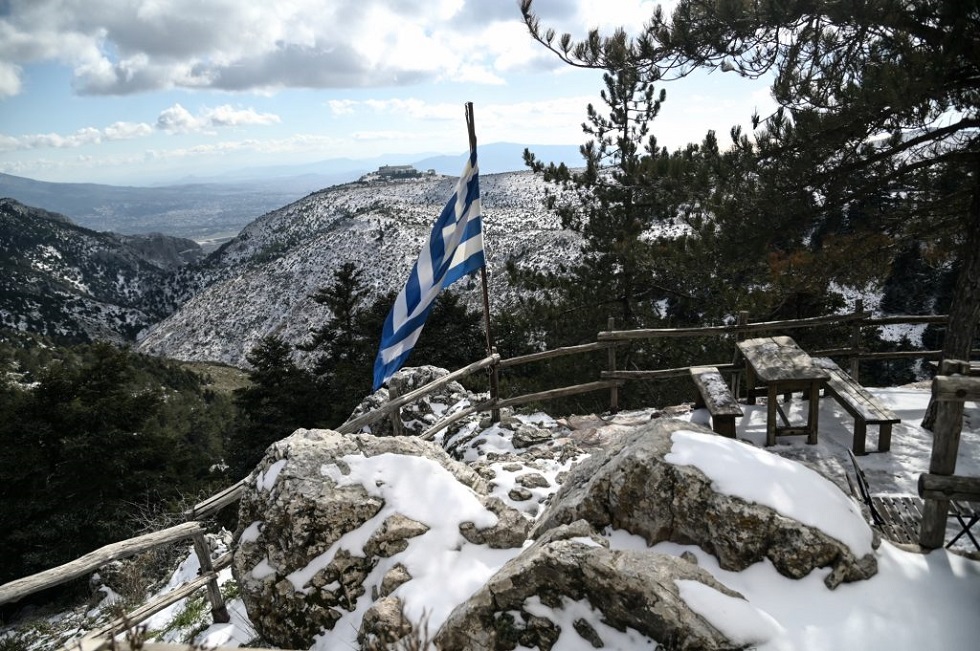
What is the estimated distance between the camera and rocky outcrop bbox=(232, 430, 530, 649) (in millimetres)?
4000

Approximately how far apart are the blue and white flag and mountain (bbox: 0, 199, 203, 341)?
133742 mm

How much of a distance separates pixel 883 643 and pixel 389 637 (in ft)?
9.49

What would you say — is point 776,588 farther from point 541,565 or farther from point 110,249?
point 110,249

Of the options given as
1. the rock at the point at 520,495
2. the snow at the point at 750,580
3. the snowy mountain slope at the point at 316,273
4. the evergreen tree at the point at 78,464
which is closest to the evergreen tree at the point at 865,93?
the snow at the point at 750,580

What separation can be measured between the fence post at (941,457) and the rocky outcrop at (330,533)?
3.02m

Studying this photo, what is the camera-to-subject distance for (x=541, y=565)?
10.5 feet

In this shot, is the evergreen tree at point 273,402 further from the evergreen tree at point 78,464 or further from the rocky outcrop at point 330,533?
the rocky outcrop at point 330,533

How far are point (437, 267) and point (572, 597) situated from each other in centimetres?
464

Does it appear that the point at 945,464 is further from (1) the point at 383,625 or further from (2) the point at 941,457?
(1) the point at 383,625

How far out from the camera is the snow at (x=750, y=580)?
292 cm

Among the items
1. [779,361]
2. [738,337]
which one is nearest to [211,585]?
[779,361]

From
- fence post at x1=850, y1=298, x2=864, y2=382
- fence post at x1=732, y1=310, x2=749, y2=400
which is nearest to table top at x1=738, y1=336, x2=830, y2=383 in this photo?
fence post at x1=732, y1=310, x2=749, y2=400

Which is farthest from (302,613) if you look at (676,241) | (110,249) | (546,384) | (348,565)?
(110,249)

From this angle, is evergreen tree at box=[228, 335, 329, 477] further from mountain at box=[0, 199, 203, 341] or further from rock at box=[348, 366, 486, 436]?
mountain at box=[0, 199, 203, 341]
